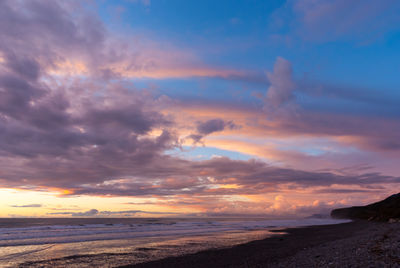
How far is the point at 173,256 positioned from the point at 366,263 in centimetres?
1523

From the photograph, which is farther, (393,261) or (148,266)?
(148,266)

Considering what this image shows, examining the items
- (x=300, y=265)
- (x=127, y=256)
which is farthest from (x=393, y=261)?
(x=127, y=256)

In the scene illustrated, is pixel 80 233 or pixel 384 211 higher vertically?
pixel 80 233

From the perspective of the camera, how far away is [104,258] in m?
23.7

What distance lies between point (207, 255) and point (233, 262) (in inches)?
183

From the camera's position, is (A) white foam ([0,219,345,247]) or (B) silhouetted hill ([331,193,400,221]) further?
(B) silhouetted hill ([331,193,400,221])

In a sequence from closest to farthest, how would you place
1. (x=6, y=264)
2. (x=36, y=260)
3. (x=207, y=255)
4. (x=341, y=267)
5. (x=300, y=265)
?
(x=341, y=267) < (x=300, y=265) < (x=6, y=264) < (x=36, y=260) < (x=207, y=255)

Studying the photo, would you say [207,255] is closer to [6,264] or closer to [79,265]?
[79,265]

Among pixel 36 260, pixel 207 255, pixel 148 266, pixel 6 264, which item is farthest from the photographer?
pixel 207 255

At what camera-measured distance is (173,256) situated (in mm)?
24219

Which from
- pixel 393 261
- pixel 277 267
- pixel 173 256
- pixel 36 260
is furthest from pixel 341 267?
pixel 36 260

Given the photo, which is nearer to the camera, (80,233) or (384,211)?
(80,233)

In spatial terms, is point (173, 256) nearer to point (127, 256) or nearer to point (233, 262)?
point (127, 256)

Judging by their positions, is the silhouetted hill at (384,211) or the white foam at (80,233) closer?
the white foam at (80,233)
